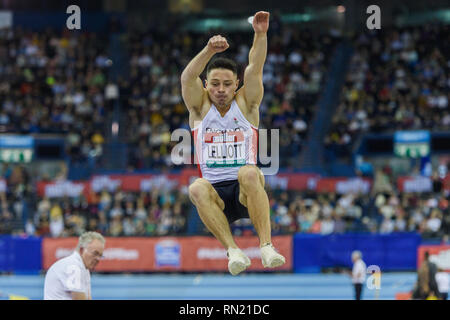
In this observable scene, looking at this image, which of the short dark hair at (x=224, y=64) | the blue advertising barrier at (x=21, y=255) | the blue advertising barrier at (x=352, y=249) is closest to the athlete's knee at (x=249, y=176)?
the short dark hair at (x=224, y=64)

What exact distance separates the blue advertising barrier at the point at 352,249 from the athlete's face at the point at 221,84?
13.9 metres

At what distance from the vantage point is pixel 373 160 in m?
26.8

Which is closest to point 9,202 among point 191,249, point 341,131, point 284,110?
point 191,249

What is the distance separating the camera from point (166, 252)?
21609 millimetres

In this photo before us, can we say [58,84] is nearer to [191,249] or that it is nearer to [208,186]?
[191,249]

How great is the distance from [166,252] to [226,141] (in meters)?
14.1

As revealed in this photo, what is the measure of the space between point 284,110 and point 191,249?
753 cm

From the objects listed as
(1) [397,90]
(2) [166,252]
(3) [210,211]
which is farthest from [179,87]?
(3) [210,211]

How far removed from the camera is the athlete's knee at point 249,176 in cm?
769

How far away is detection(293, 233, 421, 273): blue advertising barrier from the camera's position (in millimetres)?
21078

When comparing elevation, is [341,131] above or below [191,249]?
above

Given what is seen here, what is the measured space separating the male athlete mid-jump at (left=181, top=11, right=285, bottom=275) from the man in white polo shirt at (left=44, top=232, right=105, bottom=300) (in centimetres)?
130

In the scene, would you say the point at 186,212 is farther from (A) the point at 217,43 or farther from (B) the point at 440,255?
(A) the point at 217,43

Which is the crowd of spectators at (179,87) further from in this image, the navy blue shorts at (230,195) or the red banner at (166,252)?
the navy blue shorts at (230,195)
